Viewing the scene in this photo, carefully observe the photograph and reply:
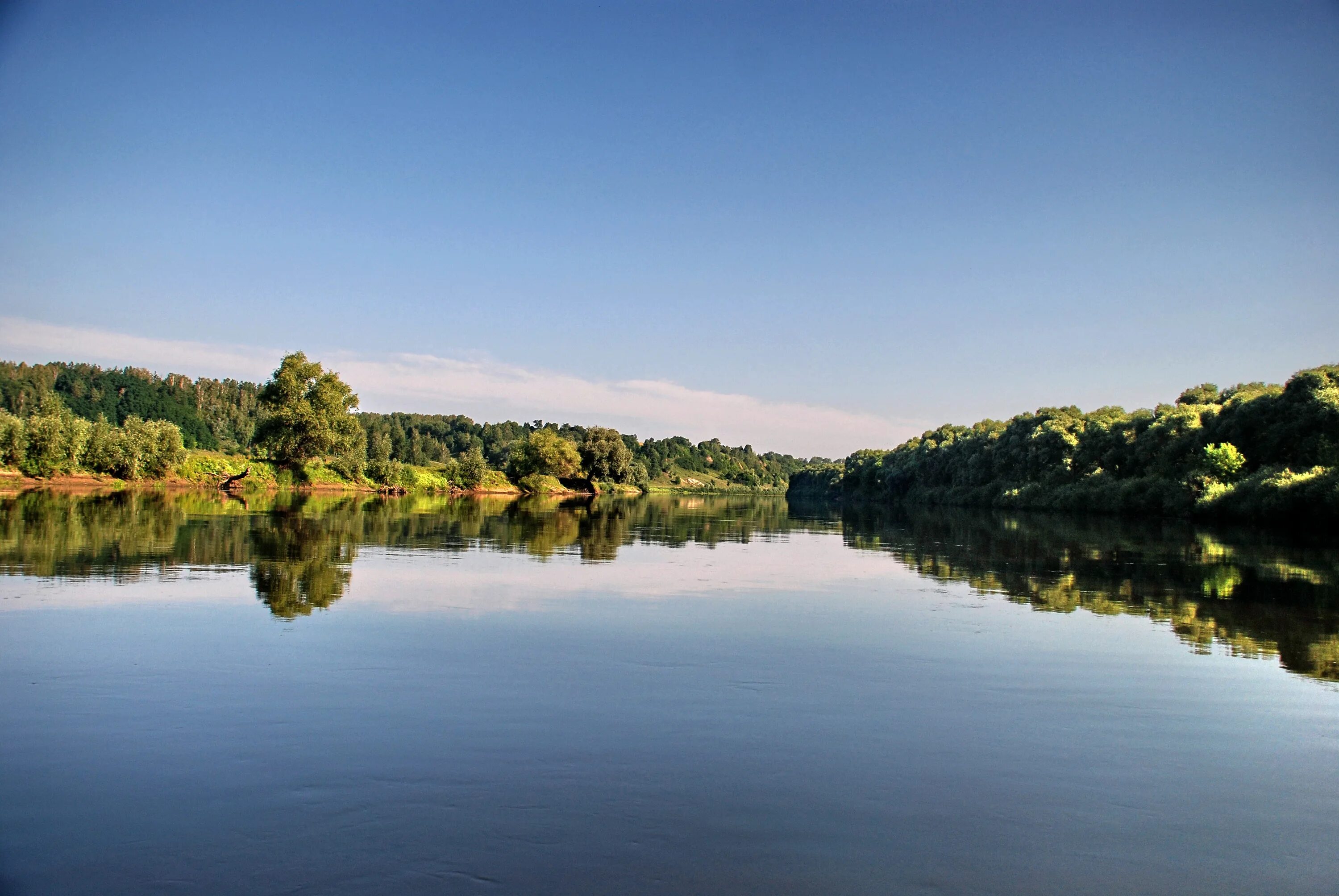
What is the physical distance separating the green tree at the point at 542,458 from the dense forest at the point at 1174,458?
50270 mm

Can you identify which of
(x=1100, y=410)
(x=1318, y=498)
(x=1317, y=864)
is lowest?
(x=1317, y=864)

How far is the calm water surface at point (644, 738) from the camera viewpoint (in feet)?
17.4

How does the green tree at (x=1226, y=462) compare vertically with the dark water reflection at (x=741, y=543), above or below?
above

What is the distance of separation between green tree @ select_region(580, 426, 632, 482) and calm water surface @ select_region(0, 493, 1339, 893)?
113 metres

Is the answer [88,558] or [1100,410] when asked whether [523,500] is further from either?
[1100,410]

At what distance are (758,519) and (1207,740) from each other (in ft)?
164

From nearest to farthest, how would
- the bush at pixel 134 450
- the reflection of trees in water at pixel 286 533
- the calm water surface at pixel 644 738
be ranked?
the calm water surface at pixel 644 738
the reflection of trees in water at pixel 286 533
the bush at pixel 134 450

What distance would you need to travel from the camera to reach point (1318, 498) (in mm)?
46000

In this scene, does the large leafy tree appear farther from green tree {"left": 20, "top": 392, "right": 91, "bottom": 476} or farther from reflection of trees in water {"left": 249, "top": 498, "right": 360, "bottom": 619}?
reflection of trees in water {"left": 249, "top": 498, "right": 360, "bottom": 619}

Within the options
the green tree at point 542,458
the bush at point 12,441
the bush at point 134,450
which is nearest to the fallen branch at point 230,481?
the bush at point 134,450

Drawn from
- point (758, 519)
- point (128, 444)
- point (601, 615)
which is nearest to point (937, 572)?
point (601, 615)

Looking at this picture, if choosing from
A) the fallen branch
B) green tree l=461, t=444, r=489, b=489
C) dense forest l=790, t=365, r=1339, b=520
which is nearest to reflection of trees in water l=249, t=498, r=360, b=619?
the fallen branch

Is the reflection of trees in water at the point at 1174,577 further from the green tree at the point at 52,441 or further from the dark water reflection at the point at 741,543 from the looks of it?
the green tree at the point at 52,441

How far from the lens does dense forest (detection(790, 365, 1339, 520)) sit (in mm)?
52750
